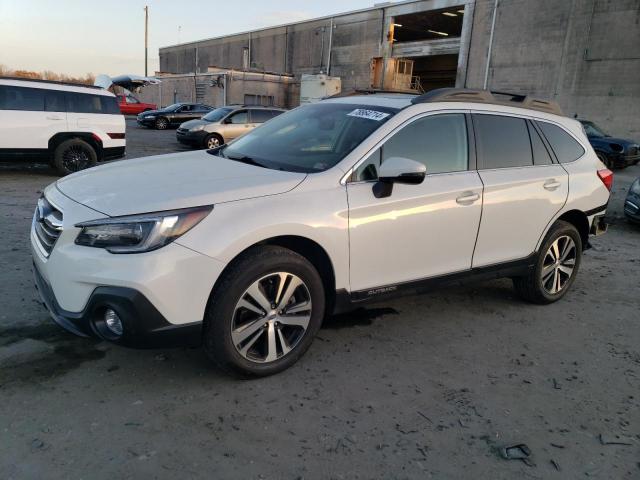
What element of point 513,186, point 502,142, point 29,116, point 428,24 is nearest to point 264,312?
point 513,186

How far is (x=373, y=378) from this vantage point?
10.6ft

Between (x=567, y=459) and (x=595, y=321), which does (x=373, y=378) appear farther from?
(x=595, y=321)

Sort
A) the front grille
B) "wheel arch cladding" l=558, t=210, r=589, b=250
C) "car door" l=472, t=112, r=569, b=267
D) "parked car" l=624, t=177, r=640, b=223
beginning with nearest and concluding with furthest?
the front grille → "car door" l=472, t=112, r=569, b=267 → "wheel arch cladding" l=558, t=210, r=589, b=250 → "parked car" l=624, t=177, r=640, b=223

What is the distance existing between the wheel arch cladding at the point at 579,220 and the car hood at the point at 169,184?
2.84m

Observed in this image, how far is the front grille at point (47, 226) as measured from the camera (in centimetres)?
288

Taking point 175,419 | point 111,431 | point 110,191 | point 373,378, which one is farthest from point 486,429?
point 110,191

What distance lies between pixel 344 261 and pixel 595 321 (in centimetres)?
257

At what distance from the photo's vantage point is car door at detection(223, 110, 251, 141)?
17547mm

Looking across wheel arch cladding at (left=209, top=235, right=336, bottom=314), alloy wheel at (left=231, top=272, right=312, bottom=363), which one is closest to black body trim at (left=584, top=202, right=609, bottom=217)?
wheel arch cladding at (left=209, top=235, right=336, bottom=314)

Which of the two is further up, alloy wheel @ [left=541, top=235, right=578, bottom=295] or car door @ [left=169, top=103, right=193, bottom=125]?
car door @ [left=169, top=103, right=193, bottom=125]

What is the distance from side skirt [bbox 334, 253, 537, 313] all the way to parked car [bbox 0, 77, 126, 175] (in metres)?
8.65

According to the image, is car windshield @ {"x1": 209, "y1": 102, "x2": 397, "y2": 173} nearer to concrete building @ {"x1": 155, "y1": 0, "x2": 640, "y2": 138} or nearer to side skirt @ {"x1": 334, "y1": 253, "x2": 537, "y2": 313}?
side skirt @ {"x1": 334, "y1": 253, "x2": 537, "y2": 313}

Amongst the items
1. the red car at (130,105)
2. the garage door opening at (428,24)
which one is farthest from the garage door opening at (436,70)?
the red car at (130,105)

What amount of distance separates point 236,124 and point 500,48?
57.5 feet
